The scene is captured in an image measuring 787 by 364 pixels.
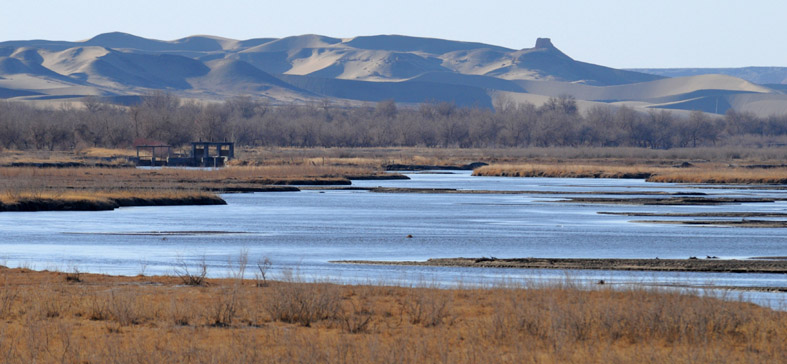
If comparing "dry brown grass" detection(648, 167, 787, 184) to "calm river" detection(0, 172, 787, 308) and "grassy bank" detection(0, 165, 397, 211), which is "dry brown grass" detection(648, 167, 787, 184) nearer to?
"grassy bank" detection(0, 165, 397, 211)

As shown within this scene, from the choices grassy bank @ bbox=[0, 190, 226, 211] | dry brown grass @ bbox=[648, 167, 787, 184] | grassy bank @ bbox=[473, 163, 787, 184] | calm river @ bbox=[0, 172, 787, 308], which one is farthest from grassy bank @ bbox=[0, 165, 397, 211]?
dry brown grass @ bbox=[648, 167, 787, 184]

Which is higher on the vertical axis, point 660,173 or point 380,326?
point 380,326

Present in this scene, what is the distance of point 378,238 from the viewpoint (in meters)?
40.9

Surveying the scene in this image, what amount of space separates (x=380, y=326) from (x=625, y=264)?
14.4 meters

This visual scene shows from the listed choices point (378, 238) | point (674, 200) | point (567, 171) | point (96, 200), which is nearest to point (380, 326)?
point (378, 238)

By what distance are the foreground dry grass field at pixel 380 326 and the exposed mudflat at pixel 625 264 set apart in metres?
8.61

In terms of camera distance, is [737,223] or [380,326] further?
[737,223]

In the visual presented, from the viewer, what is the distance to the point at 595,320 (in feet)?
57.5

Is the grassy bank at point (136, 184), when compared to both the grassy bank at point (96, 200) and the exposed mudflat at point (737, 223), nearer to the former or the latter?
the grassy bank at point (96, 200)

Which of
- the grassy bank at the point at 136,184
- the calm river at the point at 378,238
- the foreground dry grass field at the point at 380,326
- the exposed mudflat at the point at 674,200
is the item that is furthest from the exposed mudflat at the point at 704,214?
the foreground dry grass field at the point at 380,326

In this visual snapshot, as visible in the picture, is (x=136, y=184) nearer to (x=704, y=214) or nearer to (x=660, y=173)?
(x=704, y=214)

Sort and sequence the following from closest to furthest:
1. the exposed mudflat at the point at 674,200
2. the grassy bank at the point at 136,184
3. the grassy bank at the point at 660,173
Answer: the grassy bank at the point at 136,184
the exposed mudflat at the point at 674,200
the grassy bank at the point at 660,173

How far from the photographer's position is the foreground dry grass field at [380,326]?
48.2 feet

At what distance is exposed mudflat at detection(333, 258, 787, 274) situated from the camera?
2989 cm
